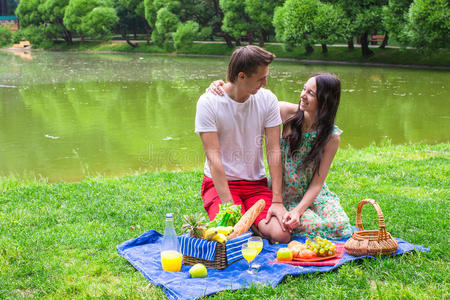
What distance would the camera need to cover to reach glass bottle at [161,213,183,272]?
3.53 meters

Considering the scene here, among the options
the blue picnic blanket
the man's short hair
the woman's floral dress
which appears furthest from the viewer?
the woman's floral dress

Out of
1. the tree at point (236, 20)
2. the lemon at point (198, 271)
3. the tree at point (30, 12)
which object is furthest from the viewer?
the tree at point (30, 12)

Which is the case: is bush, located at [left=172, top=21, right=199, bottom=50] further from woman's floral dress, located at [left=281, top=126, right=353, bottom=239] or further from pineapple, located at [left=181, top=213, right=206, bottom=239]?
pineapple, located at [left=181, top=213, right=206, bottom=239]

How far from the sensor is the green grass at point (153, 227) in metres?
3.31

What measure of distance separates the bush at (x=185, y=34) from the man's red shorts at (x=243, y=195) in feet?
115

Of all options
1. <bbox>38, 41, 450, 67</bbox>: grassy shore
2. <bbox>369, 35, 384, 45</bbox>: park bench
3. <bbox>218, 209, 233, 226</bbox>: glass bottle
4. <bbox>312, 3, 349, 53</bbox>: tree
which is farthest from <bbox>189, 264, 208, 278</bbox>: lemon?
<bbox>369, 35, 384, 45</bbox>: park bench

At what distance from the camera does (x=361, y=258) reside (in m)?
3.66

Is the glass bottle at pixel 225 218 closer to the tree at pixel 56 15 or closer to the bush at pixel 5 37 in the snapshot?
the tree at pixel 56 15

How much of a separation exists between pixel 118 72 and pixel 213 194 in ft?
73.5

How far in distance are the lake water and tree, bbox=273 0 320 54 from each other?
7070mm

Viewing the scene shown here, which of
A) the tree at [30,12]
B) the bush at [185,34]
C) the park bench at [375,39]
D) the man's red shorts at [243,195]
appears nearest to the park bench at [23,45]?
the tree at [30,12]

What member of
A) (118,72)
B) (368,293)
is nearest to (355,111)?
(368,293)

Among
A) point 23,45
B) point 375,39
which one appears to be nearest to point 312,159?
point 375,39

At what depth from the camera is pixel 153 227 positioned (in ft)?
15.4
